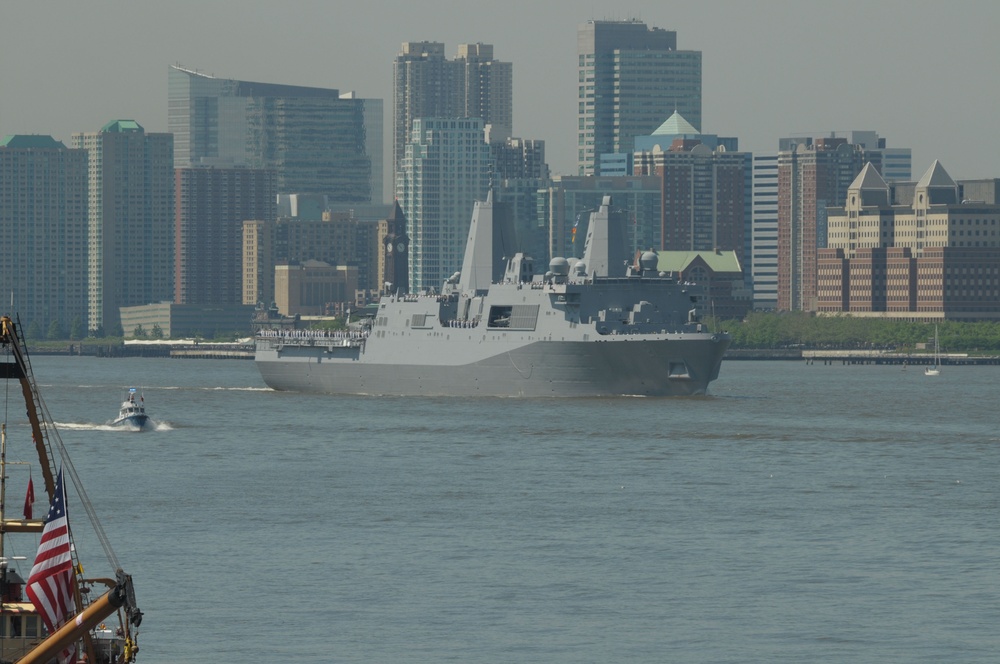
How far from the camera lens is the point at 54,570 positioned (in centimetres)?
2627

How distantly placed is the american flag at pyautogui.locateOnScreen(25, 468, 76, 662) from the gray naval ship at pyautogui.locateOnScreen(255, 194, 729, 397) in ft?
269

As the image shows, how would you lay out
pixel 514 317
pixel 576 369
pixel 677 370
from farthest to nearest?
pixel 514 317, pixel 677 370, pixel 576 369

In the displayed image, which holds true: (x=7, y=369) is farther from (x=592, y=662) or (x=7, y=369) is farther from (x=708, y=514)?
(x=708, y=514)

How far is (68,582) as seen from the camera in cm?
2683

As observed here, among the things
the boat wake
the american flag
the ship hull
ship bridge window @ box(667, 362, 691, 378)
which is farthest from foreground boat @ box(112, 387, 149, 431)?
the american flag

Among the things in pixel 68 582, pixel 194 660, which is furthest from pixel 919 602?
pixel 68 582

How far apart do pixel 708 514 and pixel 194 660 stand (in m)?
22.7

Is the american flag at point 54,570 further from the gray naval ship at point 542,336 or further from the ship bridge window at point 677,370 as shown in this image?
the ship bridge window at point 677,370

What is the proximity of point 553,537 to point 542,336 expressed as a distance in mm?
58850

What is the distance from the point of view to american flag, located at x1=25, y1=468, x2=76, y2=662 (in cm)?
2622

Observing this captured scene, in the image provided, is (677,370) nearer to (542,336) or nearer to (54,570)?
(542,336)

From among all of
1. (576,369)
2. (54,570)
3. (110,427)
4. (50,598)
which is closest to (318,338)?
(576,369)

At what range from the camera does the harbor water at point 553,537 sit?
38.5m

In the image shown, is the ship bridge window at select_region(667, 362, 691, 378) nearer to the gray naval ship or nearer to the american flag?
the gray naval ship
